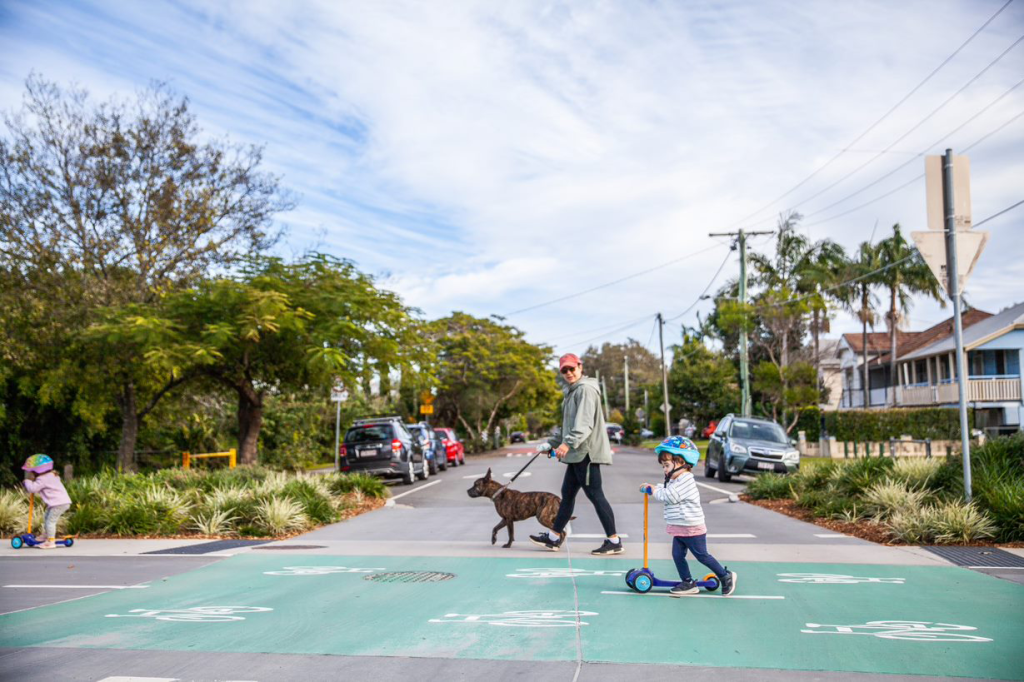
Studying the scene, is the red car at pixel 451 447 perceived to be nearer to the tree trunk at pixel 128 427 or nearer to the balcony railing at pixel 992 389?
the tree trunk at pixel 128 427

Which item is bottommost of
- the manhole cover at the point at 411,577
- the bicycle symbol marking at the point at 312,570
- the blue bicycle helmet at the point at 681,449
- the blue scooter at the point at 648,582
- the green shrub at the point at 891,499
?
the bicycle symbol marking at the point at 312,570

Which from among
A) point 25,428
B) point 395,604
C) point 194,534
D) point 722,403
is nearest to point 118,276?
point 25,428

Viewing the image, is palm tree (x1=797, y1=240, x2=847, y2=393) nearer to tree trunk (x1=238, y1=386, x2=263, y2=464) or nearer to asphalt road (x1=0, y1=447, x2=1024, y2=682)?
tree trunk (x1=238, y1=386, x2=263, y2=464)

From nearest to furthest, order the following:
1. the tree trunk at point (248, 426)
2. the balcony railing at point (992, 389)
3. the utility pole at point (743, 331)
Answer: the tree trunk at point (248, 426) < the utility pole at point (743, 331) < the balcony railing at point (992, 389)

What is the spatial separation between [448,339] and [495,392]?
14.0 feet

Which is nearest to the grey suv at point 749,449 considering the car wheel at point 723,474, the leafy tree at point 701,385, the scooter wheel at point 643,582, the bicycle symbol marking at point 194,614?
the car wheel at point 723,474

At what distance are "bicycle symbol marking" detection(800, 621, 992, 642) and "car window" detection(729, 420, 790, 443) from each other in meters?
14.9

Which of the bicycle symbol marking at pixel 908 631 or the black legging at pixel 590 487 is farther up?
the black legging at pixel 590 487

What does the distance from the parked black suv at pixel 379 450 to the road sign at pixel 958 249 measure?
536 inches

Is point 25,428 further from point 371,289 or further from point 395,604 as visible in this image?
point 395,604

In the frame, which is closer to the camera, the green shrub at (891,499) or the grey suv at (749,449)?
the green shrub at (891,499)

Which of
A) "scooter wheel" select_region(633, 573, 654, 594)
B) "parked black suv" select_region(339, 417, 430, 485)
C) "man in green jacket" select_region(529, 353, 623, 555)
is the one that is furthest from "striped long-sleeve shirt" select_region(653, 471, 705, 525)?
"parked black suv" select_region(339, 417, 430, 485)

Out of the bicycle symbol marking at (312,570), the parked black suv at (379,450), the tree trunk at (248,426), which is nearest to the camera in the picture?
the bicycle symbol marking at (312,570)

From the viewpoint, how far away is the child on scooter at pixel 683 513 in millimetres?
6699
